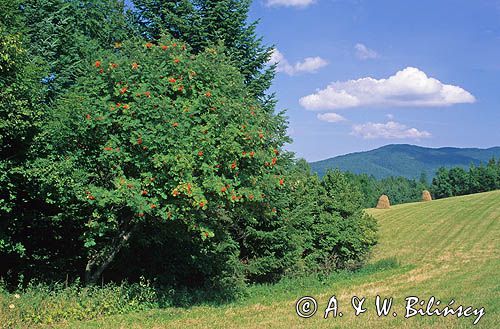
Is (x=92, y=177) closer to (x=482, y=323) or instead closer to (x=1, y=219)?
(x=1, y=219)

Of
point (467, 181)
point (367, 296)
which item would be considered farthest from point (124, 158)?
point (467, 181)

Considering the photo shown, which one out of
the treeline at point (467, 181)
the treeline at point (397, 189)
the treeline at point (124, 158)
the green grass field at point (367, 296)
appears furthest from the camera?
the treeline at point (397, 189)

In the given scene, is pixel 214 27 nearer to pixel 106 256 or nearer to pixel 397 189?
pixel 106 256

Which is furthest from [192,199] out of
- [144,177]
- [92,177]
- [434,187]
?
[434,187]

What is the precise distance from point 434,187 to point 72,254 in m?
115

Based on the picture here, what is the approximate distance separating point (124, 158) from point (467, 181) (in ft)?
363

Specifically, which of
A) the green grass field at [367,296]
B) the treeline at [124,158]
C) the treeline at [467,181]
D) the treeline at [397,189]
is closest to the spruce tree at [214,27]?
the treeline at [124,158]

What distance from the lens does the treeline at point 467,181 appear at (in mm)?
102125

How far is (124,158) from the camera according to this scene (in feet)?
32.4

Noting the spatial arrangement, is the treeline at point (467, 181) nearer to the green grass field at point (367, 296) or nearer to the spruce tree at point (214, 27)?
the green grass field at point (367, 296)

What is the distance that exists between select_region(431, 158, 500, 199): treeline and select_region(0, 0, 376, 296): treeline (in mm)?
100890

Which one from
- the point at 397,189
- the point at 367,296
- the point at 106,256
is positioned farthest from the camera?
the point at 397,189

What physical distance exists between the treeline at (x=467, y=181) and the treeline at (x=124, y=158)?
101 meters

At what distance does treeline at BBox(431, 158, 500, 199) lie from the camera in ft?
335
